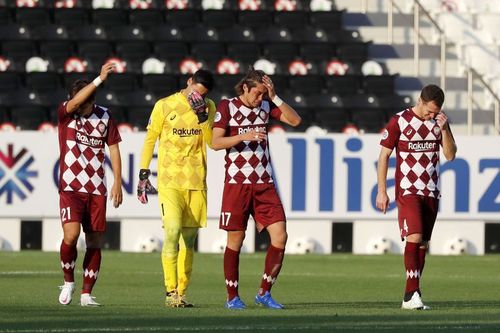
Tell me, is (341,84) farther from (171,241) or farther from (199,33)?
(171,241)

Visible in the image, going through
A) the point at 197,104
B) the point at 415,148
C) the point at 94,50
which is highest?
the point at 94,50

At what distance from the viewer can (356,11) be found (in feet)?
103

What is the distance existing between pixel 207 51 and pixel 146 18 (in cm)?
141

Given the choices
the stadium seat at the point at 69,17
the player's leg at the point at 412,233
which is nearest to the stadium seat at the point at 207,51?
the stadium seat at the point at 69,17

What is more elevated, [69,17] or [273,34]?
[69,17]

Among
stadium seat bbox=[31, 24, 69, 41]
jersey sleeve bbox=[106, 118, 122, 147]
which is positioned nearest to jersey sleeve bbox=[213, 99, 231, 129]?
jersey sleeve bbox=[106, 118, 122, 147]

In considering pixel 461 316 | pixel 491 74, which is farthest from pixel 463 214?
pixel 461 316

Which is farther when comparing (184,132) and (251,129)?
(184,132)

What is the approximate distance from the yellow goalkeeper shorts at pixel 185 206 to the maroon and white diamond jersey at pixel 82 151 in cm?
54

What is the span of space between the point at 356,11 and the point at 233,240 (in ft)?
59.9

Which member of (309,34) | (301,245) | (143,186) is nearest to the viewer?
(143,186)

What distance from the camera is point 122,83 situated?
92.0ft

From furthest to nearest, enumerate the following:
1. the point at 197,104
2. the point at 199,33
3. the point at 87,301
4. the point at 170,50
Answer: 1. the point at 199,33
2. the point at 170,50
3. the point at 197,104
4. the point at 87,301

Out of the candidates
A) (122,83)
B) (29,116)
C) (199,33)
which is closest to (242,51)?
(199,33)
